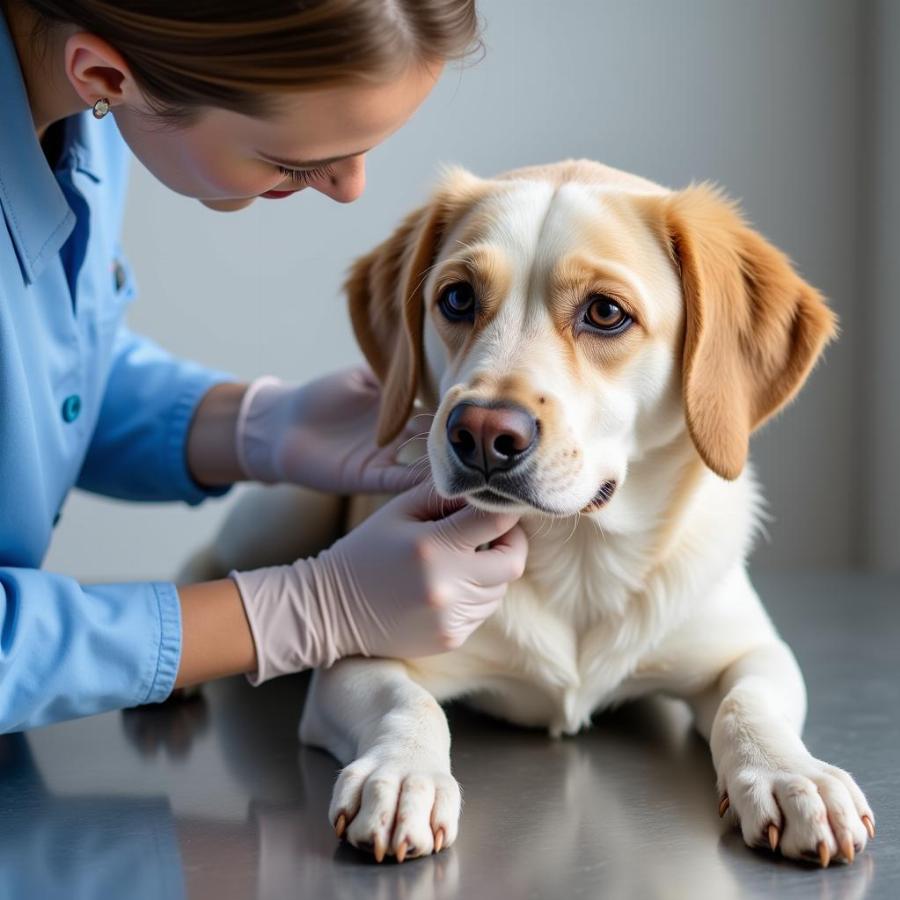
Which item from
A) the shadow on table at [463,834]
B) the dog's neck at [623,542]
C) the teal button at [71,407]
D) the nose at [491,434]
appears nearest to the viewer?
the shadow on table at [463,834]

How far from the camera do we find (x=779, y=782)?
1088 millimetres

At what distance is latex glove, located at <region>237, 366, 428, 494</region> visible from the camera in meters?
1.58

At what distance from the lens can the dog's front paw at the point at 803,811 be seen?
103cm

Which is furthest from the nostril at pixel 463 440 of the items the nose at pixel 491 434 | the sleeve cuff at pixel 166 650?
the sleeve cuff at pixel 166 650

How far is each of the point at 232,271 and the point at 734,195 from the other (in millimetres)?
1164

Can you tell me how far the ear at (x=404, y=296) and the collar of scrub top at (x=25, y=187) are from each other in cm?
38

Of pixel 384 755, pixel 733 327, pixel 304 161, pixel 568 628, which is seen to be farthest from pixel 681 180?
pixel 384 755

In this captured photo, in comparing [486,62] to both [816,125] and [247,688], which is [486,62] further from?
[247,688]

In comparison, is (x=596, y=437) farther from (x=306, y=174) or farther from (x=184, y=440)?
(x=184, y=440)

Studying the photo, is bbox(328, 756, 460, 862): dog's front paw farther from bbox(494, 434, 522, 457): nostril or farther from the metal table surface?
bbox(494, 434, 522, 457): nostril

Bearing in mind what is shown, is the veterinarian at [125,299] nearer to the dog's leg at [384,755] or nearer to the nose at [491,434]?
the dog's leg at [384,755]

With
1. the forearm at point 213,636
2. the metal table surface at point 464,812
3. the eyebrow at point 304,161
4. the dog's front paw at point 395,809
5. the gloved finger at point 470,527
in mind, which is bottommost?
the metal table surface at point 464,812

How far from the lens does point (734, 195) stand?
9.37ft

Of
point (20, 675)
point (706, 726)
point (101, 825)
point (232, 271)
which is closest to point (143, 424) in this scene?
point (20, 675)
